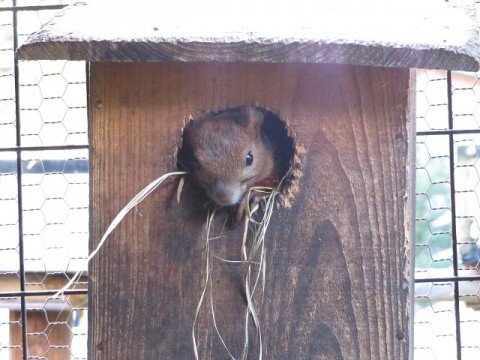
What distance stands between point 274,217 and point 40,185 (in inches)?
42.8

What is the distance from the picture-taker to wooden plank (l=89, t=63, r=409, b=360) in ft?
4.41

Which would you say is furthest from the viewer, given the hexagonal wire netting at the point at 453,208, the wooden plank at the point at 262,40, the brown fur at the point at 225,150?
the hexagonal wire netting at the point at 453,208

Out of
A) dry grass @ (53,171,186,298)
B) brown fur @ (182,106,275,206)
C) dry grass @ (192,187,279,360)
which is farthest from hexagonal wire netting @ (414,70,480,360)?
dry grass @ (53,171,186,298)

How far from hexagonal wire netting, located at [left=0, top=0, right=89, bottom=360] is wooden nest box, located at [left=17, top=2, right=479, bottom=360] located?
33.5 inches

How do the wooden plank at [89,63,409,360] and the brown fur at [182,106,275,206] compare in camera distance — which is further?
the brown fur at [182,106,275,206]

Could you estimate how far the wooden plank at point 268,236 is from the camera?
1.34 meters

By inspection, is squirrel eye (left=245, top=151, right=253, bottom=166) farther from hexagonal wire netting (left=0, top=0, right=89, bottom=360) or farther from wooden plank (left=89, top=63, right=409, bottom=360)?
hexagonal wire netting (left=0, top=0, right=89, bottom=360)

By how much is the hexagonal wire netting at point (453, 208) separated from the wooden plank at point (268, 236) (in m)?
0.79

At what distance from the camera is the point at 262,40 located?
45.1 inches

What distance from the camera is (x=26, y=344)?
7.07 feet

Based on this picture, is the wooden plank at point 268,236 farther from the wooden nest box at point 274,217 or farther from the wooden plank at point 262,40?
the wooden plank at point 262,40

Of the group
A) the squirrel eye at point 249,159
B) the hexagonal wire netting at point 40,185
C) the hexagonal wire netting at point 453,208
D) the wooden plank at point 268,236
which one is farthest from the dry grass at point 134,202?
the hexagonal wire netting at point 453,208

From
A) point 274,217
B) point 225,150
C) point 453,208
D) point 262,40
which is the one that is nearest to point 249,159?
point 225,150

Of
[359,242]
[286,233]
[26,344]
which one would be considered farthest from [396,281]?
[26,344]
